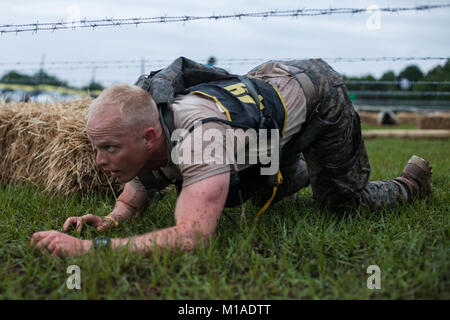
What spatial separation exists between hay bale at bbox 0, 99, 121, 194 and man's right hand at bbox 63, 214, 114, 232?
97 cm

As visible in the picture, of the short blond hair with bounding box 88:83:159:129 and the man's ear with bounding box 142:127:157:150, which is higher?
the short blond hair with bounding box 88:83:159:129

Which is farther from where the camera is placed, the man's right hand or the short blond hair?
the man's right hand

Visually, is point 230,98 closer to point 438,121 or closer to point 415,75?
point 415,75

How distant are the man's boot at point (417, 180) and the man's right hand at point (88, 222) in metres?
2.52

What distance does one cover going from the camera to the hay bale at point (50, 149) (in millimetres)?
3943

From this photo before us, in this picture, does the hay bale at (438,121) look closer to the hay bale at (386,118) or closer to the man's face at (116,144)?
the hay bale at (386,118)

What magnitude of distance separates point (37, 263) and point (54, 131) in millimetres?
2425

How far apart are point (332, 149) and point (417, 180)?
1.16m

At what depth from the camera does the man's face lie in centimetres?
236

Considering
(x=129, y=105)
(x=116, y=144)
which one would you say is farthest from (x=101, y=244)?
(x=129, y=105)

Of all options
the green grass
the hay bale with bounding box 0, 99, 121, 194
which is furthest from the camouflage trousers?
the hay bale with bounding box 0, 99, 121, 194

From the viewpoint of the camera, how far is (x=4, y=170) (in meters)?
4.71

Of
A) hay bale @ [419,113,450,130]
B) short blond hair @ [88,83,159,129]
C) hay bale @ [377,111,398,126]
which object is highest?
hay bale @ [377,111,398,126]

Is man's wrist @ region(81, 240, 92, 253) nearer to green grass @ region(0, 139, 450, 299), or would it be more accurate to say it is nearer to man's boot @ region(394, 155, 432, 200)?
green grass @ region(0, 139, 450, 299)
